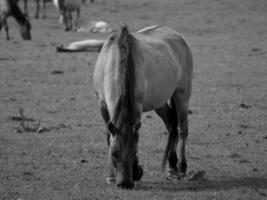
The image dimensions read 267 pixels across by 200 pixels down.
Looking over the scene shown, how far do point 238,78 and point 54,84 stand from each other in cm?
401

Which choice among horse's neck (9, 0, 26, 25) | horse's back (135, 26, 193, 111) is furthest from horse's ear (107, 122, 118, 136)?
horse's neck (9, 0, 26, 25)

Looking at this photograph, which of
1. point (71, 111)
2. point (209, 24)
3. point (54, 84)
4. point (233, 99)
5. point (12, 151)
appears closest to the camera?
point (12, 151)

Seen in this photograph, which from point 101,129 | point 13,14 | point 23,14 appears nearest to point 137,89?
point 101,129

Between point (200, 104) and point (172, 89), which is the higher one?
point (172, 89)

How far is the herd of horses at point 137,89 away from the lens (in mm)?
6707

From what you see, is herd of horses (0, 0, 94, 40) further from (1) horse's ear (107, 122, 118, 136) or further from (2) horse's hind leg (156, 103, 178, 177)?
(1) horse's ear (107, 122, 118, 136)

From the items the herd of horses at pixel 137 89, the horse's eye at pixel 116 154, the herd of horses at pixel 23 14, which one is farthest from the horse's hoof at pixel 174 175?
the herd of horses at pixel 23 14

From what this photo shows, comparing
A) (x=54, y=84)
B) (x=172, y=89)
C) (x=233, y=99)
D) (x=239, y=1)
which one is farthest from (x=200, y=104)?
(x=239, y=1)

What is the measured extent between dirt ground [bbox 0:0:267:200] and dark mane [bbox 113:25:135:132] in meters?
0.74

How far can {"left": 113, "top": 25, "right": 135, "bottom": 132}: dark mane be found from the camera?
22.1 feet

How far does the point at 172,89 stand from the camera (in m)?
8.05

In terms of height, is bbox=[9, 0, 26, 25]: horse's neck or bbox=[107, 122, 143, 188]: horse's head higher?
bbox=[107, 122, 143, 188]: horse's head

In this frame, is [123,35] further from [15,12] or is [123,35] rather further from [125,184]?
[15,12]

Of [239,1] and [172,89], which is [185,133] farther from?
[239,1]
